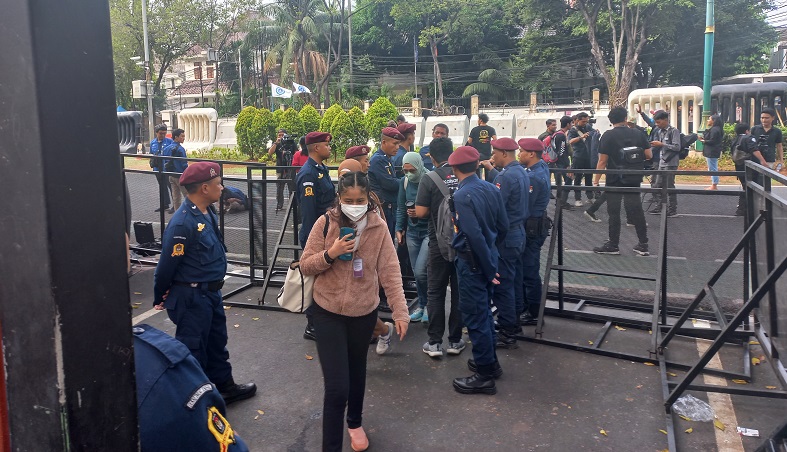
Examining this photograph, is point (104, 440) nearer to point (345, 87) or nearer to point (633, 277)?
point (633, 277)

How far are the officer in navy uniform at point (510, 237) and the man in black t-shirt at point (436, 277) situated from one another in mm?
393

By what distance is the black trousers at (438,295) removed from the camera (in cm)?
579

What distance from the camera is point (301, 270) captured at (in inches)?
156

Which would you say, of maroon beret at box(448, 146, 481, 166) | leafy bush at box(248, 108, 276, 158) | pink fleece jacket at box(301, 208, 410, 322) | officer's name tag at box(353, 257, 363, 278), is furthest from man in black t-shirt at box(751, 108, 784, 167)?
leafy bush at box(248, 108, 276, 158)

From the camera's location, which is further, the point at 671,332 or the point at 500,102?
the point at 500,102

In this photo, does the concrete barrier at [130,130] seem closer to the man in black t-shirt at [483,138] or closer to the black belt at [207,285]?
the man in black t-shirt at [483,138]

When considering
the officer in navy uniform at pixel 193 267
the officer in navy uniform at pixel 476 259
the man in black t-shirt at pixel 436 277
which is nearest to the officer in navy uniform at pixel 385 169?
the man in black t-shirt at pixel 436 277

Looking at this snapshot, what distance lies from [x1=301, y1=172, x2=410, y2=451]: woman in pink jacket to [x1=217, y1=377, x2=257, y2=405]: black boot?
126cm

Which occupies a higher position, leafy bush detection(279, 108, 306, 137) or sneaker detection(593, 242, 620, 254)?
leafy bush detection(279, 108, 306, 137)

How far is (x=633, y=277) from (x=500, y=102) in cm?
4846

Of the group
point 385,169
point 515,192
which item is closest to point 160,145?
point 385,169

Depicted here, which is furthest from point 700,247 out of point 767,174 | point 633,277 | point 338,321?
point 338,321

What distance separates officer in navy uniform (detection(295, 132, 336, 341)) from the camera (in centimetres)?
607

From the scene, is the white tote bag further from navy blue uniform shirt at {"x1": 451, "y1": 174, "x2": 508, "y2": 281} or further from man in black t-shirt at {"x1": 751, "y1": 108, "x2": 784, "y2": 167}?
man in black t-shirt at {"x1": 751, "y1": 108, "x2": 784, "y2": 167}
